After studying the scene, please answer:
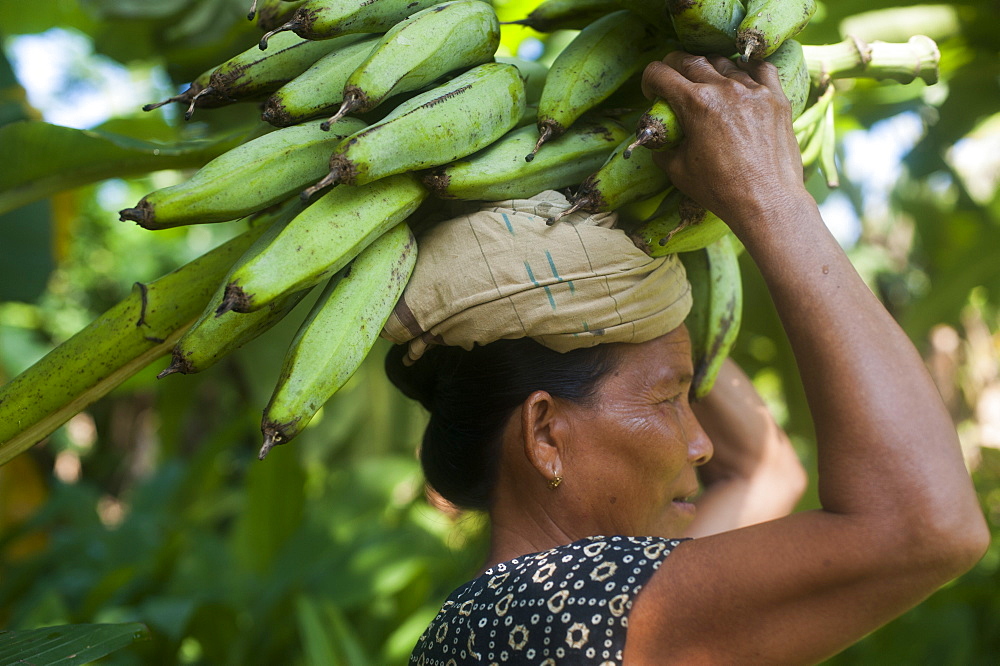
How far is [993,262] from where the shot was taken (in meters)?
2.53

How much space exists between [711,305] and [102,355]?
3.35 ft

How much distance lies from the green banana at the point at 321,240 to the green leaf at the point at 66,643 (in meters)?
→ 0.54

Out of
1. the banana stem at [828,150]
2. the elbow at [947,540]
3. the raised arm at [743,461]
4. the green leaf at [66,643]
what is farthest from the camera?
the raised arm at [743,461]

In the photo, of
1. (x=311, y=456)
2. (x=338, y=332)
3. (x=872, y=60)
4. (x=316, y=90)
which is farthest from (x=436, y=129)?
(x=311, y=456)

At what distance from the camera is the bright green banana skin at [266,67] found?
118 cm

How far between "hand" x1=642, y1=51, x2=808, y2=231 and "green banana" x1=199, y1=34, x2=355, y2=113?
1.79 feet

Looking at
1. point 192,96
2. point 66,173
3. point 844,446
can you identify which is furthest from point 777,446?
point 66,173

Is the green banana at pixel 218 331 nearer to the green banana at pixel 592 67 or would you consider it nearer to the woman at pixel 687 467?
the woman at pixel 687 467

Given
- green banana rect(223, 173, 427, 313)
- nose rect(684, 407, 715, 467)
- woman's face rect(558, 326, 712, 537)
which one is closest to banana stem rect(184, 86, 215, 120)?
green banana rect(223, 173, 427, 313)

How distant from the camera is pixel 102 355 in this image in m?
1.22

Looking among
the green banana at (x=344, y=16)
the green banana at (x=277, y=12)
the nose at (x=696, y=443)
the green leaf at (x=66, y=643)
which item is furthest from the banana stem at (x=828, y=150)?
the green leaf at (x=66, y=643)

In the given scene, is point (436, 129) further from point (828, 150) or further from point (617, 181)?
point (828, 150)

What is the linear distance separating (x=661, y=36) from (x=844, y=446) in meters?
0.69

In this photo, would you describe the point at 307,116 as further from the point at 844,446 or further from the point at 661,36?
the point at 844,446
